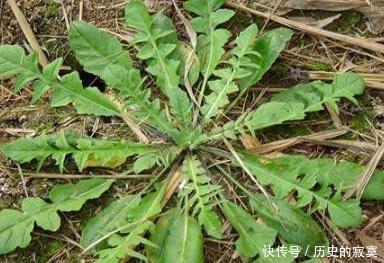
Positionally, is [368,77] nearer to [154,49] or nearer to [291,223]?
[291,223]

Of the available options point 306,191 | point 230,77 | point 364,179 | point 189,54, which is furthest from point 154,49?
point 364,179

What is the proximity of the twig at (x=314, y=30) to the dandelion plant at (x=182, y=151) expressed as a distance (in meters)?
0.09

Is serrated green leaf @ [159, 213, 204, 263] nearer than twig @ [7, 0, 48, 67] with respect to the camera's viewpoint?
Yes

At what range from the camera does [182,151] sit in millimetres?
2131

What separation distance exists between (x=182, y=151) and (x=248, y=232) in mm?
355

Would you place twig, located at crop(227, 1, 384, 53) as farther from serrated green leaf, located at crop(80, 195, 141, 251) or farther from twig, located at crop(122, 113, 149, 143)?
serrated green leaf, located at crop(80, 195, 141, 251)

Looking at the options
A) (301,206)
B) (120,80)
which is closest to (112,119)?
(120,80)

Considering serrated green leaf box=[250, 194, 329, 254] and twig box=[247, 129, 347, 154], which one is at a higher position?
twig box=[247, 129, 347, 154]

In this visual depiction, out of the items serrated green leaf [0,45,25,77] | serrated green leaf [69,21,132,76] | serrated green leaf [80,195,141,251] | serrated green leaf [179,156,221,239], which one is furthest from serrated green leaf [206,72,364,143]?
serrated green leaf [0,45,25,77]

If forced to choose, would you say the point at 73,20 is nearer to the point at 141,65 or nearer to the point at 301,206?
the point at 141,65

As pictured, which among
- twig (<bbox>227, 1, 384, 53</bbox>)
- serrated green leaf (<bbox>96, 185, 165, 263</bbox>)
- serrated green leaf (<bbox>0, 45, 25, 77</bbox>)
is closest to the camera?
serrated green leaf (<bbox>96, 185, 165, 263</bbox>)

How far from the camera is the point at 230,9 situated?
229 cm

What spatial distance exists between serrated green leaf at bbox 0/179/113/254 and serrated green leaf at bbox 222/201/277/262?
0.41 metres

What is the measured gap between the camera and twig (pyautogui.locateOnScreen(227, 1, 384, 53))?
2.20m
